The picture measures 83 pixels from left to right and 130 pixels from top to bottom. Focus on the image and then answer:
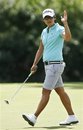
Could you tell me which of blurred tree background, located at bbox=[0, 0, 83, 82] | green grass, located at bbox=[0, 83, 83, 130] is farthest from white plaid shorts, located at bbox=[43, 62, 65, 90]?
blurred tree background, located at bbox=[0, 0, 83, 82]

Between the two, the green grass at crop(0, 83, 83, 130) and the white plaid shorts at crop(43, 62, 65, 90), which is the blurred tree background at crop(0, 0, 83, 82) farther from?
the white plaid shorts at crop(43, 62, 65, 90)

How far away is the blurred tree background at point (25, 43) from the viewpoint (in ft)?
135

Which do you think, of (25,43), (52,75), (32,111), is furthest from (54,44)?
(25,43)

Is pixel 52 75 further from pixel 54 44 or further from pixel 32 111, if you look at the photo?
pixel 32 111

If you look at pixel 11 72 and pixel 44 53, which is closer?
pixel 44 53

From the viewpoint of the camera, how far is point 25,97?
51.4 feet

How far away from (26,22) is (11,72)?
354 centimetres

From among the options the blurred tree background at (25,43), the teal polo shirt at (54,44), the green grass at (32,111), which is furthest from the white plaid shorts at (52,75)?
the blurred tree background at (25,43)

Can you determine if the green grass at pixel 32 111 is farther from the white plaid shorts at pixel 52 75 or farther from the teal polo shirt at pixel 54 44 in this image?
the teal polo shirt at pixel 54 44

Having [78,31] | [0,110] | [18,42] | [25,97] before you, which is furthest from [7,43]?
[0,110]

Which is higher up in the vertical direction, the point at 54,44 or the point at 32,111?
the point at 54,44

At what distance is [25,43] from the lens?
1614 inches

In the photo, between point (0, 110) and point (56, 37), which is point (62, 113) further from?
point (56, 37)

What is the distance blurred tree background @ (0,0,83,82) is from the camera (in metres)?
41.1
